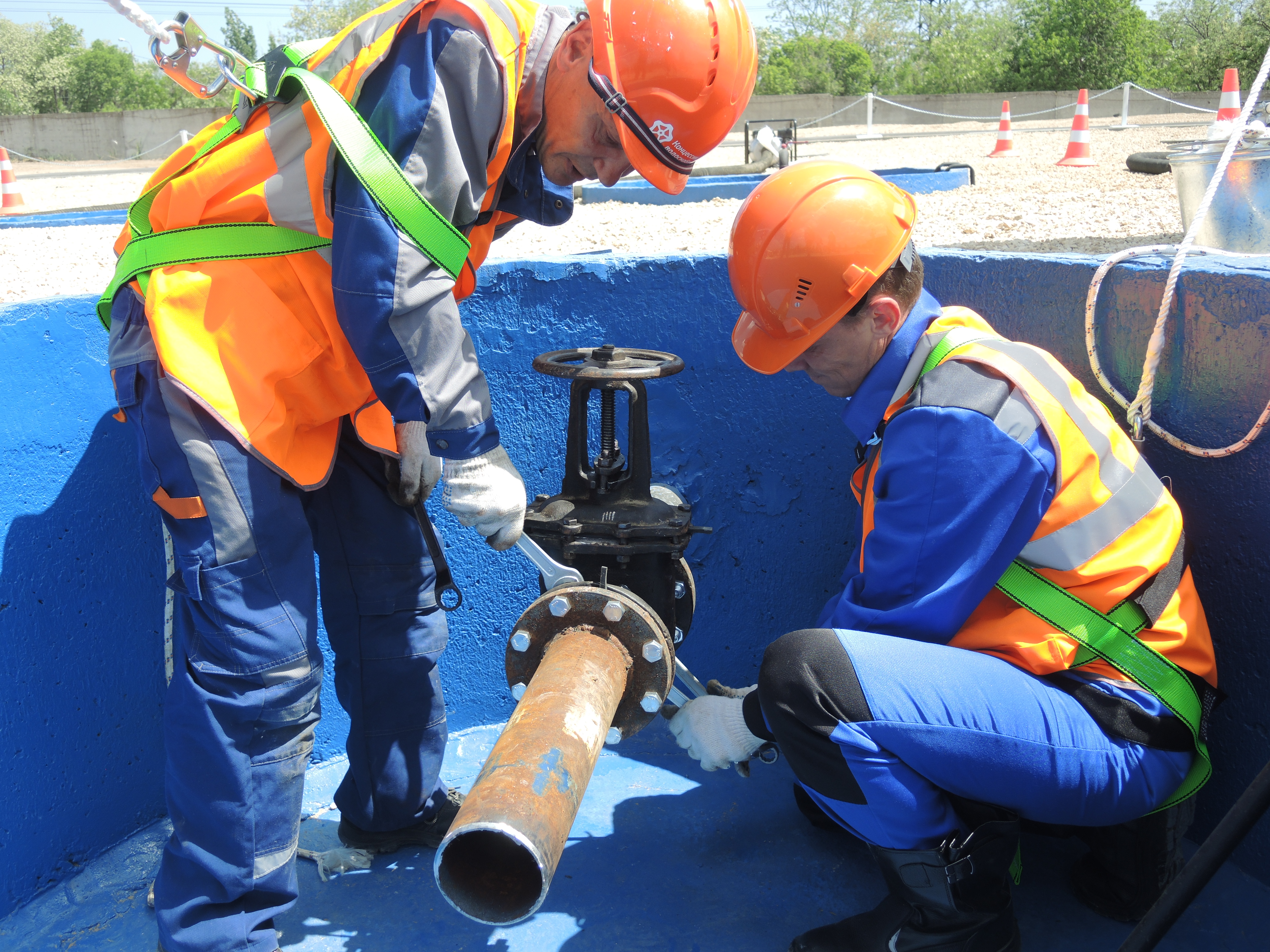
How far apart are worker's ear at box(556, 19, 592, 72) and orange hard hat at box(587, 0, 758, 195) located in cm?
4

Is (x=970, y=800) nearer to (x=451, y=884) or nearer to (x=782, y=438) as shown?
(x=451, y=884)

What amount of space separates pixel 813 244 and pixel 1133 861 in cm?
137

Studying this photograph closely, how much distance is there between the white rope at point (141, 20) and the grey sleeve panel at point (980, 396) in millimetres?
1498

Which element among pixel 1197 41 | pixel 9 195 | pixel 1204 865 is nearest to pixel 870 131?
pixel 9 195

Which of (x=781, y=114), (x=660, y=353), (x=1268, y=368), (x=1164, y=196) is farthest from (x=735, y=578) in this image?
(x=781, y=114)

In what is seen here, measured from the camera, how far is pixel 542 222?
2.05m

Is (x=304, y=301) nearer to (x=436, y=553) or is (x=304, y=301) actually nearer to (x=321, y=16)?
(x=436, y=553)

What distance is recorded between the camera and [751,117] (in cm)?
2606

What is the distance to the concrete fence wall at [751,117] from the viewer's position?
2373 cm

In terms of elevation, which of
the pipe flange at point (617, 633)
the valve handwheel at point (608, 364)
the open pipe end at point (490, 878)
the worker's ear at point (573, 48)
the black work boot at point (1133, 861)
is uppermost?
the worker's ear at point (573, 48)

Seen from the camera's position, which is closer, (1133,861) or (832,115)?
(1133,861)

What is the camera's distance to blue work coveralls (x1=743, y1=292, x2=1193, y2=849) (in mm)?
1669

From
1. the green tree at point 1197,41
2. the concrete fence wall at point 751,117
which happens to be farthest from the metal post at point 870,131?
the green tree at point 1197,41

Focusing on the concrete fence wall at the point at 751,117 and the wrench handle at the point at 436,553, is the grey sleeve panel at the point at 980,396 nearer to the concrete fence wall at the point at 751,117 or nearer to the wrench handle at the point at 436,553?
the wrench handle at the point at 436,553
